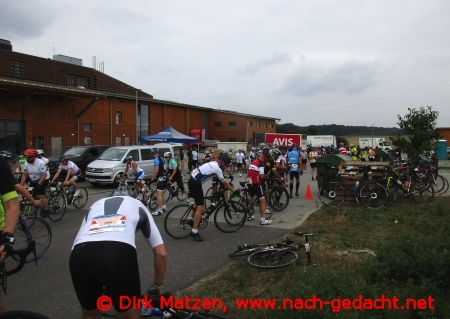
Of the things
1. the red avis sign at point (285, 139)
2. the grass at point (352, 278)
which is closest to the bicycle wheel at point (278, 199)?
the grass at point (352, 278)

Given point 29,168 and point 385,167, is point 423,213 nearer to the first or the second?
point 385,167

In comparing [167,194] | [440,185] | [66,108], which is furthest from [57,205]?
[66,108]

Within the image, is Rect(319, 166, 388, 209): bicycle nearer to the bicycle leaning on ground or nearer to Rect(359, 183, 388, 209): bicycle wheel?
Rect(359, 183, 388, 209): bicycle wheel

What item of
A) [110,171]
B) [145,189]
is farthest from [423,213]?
A: [110,171]

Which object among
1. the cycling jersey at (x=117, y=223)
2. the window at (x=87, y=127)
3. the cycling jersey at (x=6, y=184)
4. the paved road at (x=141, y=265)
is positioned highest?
the window at (x=87, y=127)

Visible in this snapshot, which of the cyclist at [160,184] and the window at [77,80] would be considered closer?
the cyclist at [160,184]

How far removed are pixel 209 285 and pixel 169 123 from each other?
47392 millimetres

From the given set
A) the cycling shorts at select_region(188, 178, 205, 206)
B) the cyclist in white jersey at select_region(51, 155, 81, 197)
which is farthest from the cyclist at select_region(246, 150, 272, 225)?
the cyclist in white jersey at select_region(51, 155, 81, 197)

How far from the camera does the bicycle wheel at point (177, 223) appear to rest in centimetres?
760

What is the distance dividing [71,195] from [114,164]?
6022 mm

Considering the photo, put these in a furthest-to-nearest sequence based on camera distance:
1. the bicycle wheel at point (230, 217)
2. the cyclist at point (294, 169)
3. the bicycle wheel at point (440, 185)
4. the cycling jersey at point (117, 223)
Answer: the bicycle wheel at point (440, 185)
the cyclist at point (294, 169)
the bicycle wheel at point (230, 217)
the cycling jersey at point (117, 223)

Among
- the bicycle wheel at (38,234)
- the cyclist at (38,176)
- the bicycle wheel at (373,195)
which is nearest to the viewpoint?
the bicycle wheel at (38,234)

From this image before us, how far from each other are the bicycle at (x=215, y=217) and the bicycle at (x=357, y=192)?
13.4ft

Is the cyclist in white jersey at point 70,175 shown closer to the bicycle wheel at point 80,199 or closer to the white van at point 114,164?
the bicycle wheel at point 80,199
